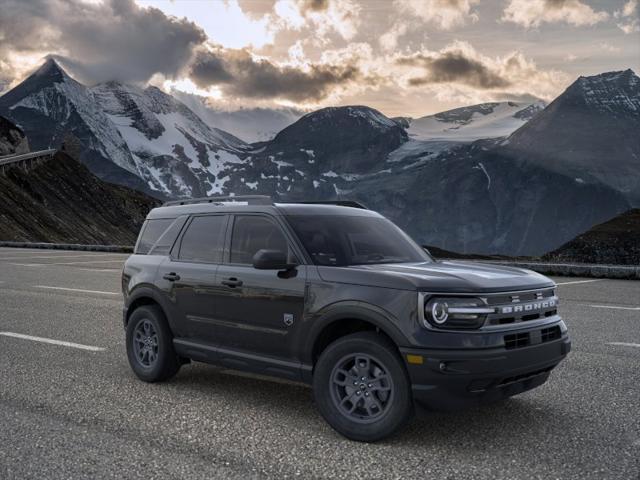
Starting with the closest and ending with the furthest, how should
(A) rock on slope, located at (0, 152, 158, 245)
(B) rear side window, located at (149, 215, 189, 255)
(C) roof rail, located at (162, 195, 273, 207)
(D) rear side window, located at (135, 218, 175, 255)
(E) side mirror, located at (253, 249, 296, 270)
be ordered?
(E) side mirror, located at (253, 249, 296, 270) < (C) roof rail, located at (162, 195, 273, 207) < (B) rear side window, located at (149, 215, 189, 255) < (D) rear side window, located at (135, 218, 175, 255) < (A) rock on slope, located at (0, 152, 158, 245)

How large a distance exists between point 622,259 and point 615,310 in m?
44.0

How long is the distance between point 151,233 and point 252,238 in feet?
5.54

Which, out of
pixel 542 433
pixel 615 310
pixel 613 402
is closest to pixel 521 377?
pixel 542 433

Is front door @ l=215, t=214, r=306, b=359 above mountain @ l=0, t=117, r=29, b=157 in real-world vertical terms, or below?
below

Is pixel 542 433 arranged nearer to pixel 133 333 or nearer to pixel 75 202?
pixel 133 333

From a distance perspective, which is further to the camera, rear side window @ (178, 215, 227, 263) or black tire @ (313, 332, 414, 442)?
rear side window @ (178, 215, 227, 263)

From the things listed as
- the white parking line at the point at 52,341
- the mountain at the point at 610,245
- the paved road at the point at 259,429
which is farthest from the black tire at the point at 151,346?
the mountain at the point at 610,245

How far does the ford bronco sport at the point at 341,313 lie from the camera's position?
4512 mm

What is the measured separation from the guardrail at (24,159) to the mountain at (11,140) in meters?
7.24

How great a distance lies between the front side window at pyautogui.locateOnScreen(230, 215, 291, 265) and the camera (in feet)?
18.5

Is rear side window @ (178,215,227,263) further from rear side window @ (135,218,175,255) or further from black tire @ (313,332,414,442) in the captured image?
black tire @ (313,332,414,442)

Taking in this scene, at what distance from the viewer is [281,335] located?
5246mm

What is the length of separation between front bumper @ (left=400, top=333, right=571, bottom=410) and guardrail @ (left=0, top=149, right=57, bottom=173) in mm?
76815

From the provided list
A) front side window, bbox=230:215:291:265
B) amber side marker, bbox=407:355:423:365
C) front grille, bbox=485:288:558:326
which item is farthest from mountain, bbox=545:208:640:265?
amber side marker, bbox=407:355:423:365
